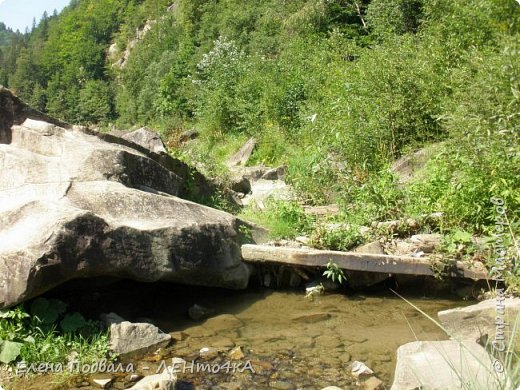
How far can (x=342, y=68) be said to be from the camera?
44.9 feet

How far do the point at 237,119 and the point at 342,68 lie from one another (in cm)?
624

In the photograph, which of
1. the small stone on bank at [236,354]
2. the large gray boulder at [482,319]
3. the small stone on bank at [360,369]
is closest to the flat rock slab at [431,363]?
the large gray boulder at [482,319]

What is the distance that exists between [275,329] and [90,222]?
2.02 m

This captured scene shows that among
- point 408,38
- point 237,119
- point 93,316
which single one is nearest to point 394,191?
point 93,316

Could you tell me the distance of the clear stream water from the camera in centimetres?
452

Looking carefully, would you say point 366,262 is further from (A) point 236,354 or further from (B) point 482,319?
(A) point 236,354

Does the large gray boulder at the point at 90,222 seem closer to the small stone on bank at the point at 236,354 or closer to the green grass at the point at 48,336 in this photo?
the green grass at the point at 48,336

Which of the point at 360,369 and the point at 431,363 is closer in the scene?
the point at 431,363

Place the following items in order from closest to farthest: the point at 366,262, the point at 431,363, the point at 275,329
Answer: the point at 431,363, the point at 275,329, the point at 366,262

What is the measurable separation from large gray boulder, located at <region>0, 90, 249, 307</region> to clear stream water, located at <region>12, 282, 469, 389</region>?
0.45 m

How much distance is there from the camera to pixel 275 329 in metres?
5.52

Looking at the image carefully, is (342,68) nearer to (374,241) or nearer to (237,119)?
(237,119)

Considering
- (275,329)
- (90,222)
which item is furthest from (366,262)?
(90,222)

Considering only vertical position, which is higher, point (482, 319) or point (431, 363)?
point (482, 319)
